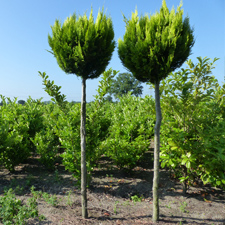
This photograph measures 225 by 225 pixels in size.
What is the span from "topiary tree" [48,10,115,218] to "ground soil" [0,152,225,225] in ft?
7.44

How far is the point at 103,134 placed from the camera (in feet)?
17.7

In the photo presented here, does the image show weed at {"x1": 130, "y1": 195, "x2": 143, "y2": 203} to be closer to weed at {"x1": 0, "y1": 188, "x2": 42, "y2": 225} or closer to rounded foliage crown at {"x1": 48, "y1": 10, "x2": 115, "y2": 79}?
weed at {"x1": 0, "y1": 188, "x2": 42, "y2": 225}

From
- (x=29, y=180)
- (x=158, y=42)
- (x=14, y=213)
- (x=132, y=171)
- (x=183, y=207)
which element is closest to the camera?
(x=158, y=42)

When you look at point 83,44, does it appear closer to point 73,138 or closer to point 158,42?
point 158,42

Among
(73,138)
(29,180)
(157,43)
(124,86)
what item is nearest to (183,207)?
(73,138)

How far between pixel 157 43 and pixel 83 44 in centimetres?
124

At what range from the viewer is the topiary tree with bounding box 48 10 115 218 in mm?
3385

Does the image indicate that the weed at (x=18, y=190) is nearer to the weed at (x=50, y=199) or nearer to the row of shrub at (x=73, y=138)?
the weed at (x=50, y=199)

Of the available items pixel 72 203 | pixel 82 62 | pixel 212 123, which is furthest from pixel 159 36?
pixel 72 203

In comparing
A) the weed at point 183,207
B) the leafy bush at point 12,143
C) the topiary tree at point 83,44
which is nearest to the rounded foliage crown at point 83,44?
the topiary tree at point 83,44

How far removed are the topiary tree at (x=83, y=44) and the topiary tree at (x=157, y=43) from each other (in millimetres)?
361

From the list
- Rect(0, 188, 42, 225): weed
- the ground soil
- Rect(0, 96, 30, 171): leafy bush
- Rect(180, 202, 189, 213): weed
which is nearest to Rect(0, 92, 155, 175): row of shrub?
Rect(0, 96, 30, 171): leafy bush

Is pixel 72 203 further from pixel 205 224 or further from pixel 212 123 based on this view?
pixel 212 123

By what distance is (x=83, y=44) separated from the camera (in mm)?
3443
